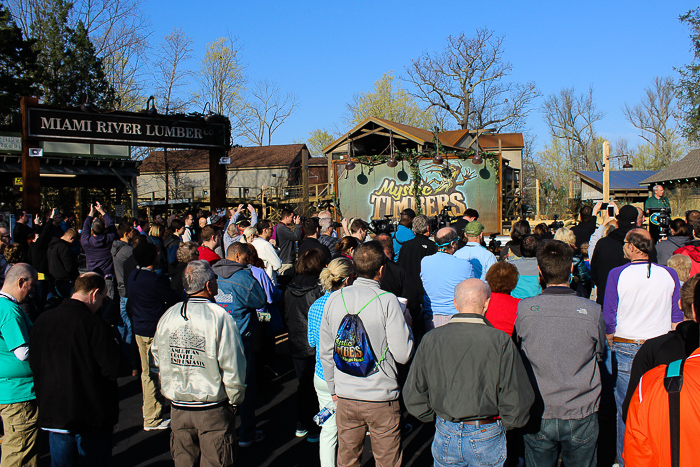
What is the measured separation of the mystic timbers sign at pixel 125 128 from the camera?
38.4 ft

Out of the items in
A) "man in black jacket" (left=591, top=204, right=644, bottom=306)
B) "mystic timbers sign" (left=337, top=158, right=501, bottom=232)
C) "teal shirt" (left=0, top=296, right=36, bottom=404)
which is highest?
"mystic timbers sign" (left=337, top=158, right=501, bottom=232)

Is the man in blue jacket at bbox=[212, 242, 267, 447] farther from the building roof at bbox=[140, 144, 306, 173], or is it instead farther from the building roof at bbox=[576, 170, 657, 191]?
the building roof at bbox=[140, 144, 306, 173]

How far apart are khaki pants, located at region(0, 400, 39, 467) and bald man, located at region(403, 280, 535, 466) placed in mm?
2968

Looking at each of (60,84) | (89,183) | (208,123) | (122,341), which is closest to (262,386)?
(122,341)

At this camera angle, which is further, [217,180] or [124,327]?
[217,180]

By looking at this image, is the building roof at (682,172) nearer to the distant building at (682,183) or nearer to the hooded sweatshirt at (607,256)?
the distant building at (682,183)

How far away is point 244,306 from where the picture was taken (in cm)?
498

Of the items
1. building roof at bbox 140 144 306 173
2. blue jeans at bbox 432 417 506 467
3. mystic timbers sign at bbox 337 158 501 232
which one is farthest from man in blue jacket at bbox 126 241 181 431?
building roof at bbox 140 144 306 173

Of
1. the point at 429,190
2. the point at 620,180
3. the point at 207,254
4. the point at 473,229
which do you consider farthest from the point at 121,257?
the point at 620,180

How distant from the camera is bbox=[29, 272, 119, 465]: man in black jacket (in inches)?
134

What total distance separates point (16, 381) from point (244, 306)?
75.5 inches

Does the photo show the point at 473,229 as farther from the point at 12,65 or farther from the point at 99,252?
the point at 12,65

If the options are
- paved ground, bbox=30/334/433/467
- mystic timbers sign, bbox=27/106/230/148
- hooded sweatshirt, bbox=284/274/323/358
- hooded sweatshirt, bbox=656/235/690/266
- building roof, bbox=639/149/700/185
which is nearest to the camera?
paved ground, bbox=30/334/433/467

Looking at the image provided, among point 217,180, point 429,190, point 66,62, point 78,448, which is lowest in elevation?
point 78,448
